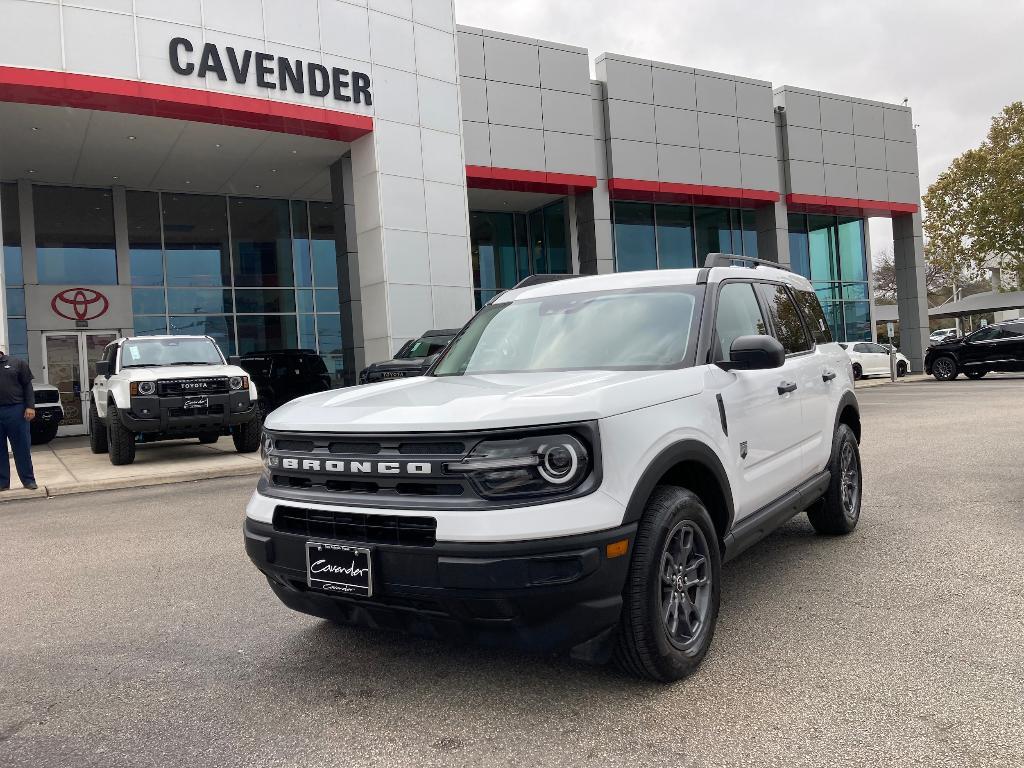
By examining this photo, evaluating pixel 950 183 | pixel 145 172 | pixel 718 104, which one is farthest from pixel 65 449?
pixel 950 183

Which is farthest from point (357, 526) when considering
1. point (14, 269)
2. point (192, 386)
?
point (14, 269)

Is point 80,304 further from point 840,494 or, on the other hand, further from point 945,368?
point 945,368

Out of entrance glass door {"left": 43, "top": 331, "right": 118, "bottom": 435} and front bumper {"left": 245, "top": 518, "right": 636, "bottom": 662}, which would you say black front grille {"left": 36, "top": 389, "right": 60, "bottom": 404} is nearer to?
entrance glass door {"left": 43, "top": 331, "right": 118, "bottom": 435}

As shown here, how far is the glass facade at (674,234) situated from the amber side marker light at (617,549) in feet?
81.3

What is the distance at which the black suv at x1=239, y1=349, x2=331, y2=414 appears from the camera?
19.9 metres

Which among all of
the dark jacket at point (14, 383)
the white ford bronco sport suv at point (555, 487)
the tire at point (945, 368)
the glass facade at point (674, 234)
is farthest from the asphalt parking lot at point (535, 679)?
the glass facade at point (674, 234)

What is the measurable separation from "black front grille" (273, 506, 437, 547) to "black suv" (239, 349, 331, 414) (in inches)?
668

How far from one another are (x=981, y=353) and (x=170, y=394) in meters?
23.2

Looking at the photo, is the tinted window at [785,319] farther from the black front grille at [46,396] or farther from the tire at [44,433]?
the tire at [44,433]

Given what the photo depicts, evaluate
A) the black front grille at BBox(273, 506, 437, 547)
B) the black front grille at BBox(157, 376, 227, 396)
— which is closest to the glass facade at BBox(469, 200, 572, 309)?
the black front grille at BBox(157, 376, 227, 396)

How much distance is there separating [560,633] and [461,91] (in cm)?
2130

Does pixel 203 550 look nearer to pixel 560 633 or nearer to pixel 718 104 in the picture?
pixel 560 633

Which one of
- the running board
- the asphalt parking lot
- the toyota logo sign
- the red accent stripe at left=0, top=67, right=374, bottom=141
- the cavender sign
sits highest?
the cavender sign

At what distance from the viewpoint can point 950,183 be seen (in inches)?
1582
